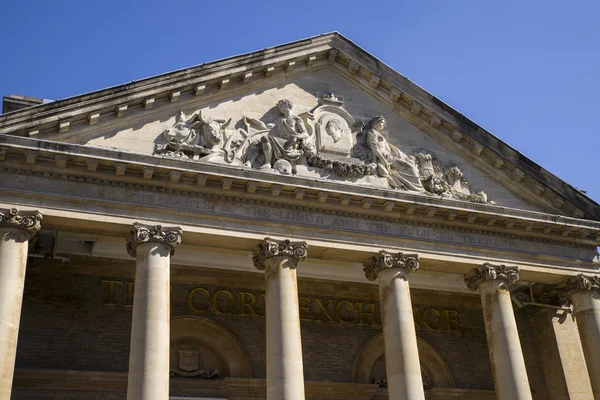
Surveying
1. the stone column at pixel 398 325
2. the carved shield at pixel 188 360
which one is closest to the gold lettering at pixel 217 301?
the carved shield at pixel 188 360

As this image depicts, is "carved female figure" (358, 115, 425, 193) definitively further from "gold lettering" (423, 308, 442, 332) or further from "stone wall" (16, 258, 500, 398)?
"gold lettering" (423, 308, 442, 332)

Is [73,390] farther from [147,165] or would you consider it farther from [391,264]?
[391,264]

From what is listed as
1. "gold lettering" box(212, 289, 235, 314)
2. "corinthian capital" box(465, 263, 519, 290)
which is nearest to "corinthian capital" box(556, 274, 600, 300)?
"corinthian capital" box(465, 263, 519, 290)

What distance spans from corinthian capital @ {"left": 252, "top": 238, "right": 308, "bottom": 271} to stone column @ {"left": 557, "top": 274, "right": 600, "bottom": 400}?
893cm

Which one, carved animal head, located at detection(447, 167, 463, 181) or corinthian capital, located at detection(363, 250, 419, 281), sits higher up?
carved animal head, located at detection(447, 167, 463, 181)

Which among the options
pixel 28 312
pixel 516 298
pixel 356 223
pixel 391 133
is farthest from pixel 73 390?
pixel 516 298

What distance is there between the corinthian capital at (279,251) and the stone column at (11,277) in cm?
546

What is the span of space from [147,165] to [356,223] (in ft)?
19.5

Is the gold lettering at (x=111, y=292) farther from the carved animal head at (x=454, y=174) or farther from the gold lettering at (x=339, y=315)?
the carved animal head at (x=454, y=174)

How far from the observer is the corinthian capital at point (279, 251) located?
18562 millimetres

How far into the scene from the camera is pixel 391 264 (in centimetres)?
1962

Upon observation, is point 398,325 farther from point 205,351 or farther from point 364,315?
point 205,351

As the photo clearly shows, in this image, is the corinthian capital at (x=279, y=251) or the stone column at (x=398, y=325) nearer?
the stone column at (x=398, y=325)

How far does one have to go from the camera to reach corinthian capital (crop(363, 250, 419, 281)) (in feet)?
64.4
